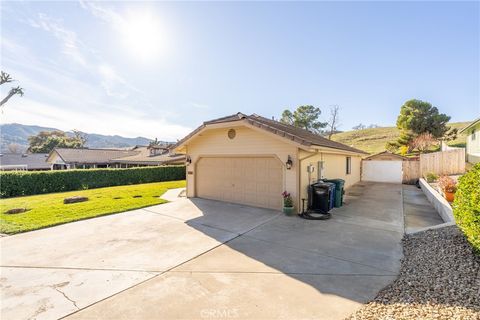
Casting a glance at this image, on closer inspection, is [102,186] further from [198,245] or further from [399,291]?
[399,291]

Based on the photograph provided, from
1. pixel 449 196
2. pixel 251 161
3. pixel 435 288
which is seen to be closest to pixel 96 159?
pixel 251 161

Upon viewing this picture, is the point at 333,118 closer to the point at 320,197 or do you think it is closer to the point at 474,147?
the point at 474,147

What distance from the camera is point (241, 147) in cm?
1016

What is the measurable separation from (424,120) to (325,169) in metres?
26.1

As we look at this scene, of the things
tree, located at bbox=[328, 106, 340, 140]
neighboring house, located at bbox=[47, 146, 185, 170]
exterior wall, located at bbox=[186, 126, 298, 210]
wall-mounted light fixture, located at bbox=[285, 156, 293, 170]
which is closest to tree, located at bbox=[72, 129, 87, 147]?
neighboring house, located at bbox=[47, 146, 185, 170]

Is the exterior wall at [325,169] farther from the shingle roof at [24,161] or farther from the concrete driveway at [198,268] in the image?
the shingle roof at [24,161]

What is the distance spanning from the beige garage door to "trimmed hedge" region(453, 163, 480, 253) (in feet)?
17.3

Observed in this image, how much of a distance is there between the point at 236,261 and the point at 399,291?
9.50ft

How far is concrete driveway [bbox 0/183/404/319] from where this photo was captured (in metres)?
3.39

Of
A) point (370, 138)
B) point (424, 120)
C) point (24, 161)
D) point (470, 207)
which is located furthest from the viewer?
point (370, 138)

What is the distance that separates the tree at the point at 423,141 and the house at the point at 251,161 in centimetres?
2244

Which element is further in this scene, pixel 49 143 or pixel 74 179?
pixel 49 143

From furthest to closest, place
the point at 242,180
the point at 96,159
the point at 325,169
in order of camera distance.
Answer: the point at 96,159 → the point at 325,169 → the point at 242,180

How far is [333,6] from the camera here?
9469 mm
